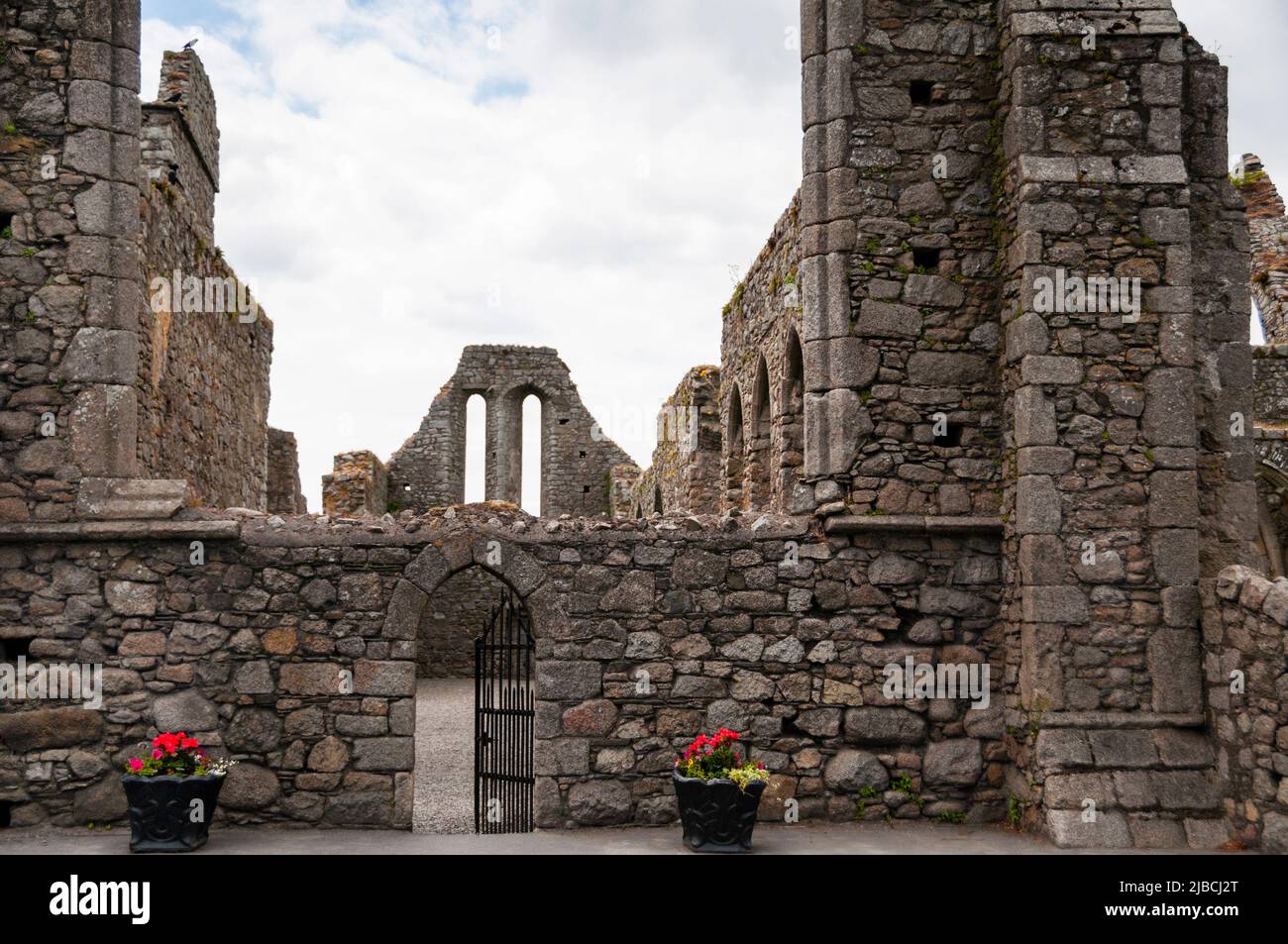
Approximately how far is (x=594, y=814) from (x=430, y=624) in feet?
38.7

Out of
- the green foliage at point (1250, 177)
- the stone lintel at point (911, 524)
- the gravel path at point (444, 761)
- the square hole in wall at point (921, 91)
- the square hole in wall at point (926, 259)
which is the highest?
the green foliage at point (1250, 177)

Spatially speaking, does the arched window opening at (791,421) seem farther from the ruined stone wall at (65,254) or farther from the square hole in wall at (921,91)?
the ruined stone wall at (65,254)

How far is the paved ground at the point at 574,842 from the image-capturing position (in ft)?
24.8

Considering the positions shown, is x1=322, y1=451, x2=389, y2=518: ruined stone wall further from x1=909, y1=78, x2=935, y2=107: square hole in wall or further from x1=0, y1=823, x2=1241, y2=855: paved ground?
x1=909, y1=78, x2=935, y2=107: square hole in wall

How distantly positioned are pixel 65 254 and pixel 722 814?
692 centimetres

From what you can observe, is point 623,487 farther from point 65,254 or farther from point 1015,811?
point 1015,811

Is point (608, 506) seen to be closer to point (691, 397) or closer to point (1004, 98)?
point (691, 397)

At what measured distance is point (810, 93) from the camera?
29.4ft

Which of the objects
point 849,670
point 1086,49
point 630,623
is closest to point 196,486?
point 630,623

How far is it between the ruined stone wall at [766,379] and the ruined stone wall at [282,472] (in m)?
7.91

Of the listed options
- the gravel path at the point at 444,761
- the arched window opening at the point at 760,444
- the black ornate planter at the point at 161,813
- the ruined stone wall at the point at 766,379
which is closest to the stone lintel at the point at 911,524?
the ruined stone wall at the point at 766,379

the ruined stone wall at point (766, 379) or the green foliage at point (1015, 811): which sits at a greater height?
the ruined stone wall at point (766, 379)

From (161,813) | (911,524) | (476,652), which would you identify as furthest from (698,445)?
(161,813)

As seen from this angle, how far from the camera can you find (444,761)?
11.9 m
